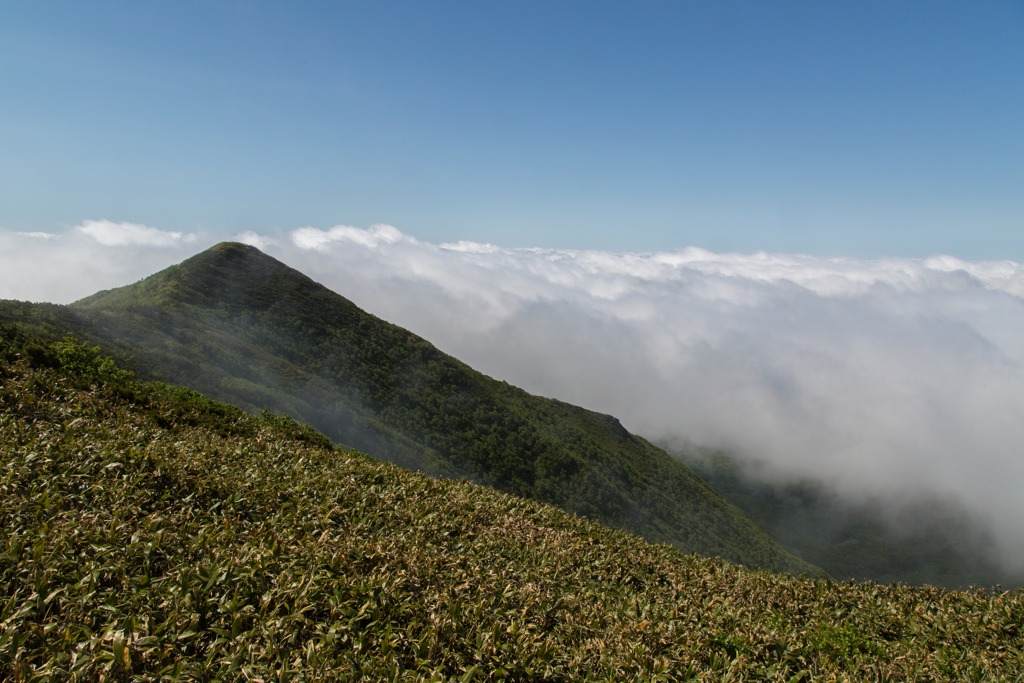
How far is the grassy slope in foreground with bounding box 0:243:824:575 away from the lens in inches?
2112

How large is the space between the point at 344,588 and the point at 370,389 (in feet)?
243

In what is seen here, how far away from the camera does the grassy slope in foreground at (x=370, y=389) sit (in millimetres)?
53656

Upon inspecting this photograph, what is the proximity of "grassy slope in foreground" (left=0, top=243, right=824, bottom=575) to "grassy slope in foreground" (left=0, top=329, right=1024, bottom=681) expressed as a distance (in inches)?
1641

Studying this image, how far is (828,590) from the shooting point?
487 inches

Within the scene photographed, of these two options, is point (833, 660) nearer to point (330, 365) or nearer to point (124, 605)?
point (124, 605)

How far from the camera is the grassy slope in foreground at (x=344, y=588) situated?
521cm

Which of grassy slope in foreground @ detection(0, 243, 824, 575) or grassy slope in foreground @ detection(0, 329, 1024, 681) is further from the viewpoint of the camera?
grassy slope in foreground @ detection(0, 243, 824, 575)

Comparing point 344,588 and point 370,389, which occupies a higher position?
point 344,588

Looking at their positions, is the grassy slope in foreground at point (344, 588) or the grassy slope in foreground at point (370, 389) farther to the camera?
the grassy slope in foreground at point (370, 389)

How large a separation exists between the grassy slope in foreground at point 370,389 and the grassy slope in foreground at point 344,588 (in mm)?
41686

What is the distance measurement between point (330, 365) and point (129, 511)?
76826 millimetres

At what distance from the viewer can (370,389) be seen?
77.7 m

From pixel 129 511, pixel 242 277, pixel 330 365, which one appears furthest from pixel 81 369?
pixel 242 277

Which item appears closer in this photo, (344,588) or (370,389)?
(344,588)
